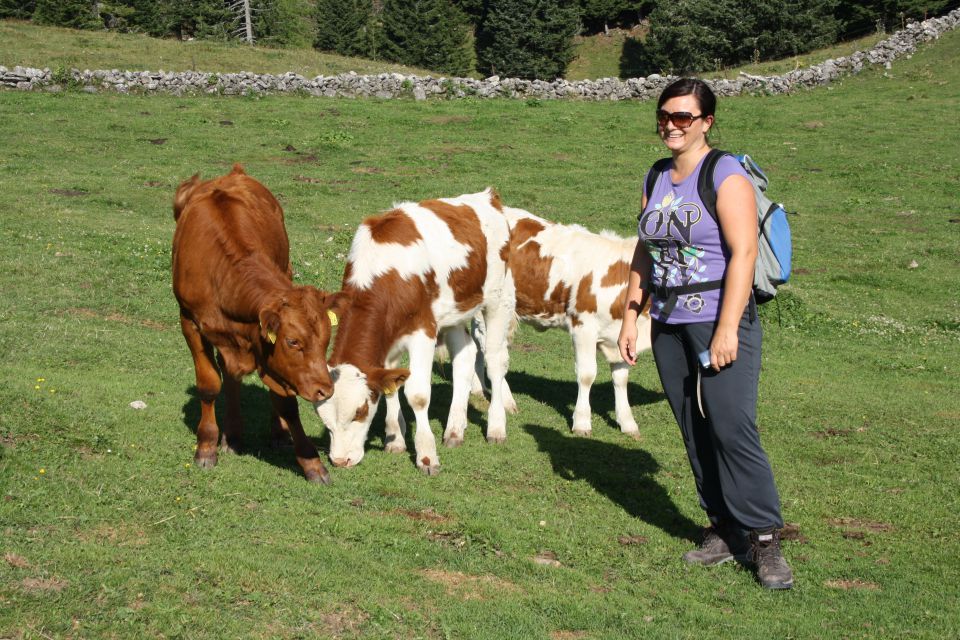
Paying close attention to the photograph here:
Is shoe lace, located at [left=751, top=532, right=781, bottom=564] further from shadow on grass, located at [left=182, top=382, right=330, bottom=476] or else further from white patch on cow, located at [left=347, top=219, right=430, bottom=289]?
white patch on cow, located at [left=347, top=219, right=430, bottom=289]

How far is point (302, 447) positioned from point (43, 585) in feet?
9.50

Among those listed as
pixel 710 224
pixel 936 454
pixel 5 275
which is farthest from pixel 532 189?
pixel 710 224

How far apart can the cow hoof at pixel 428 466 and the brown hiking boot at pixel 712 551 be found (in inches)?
108

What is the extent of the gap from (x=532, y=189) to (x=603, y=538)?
59.1ft

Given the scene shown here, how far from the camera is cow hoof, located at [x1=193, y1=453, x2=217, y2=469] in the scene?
312 inches

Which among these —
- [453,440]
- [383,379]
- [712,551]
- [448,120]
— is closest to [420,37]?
[448,120]

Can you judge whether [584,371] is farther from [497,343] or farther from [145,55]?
[145,55]

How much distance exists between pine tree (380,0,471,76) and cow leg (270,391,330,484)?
206ft

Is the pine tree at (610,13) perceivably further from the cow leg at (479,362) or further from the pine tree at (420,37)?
the cow leg at (479,362)

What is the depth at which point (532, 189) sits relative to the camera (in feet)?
80.4

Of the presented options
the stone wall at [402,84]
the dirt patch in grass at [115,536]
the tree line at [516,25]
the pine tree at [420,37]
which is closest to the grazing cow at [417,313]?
the dirt patch in grass at [115,536]

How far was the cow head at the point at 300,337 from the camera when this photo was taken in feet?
22.7

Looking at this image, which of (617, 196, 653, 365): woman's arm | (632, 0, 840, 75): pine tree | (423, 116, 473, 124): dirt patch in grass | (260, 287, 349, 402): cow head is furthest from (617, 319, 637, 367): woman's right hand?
(632, 0, 840, 75): pine tree

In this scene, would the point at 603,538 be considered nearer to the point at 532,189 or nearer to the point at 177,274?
the point at 177,274
